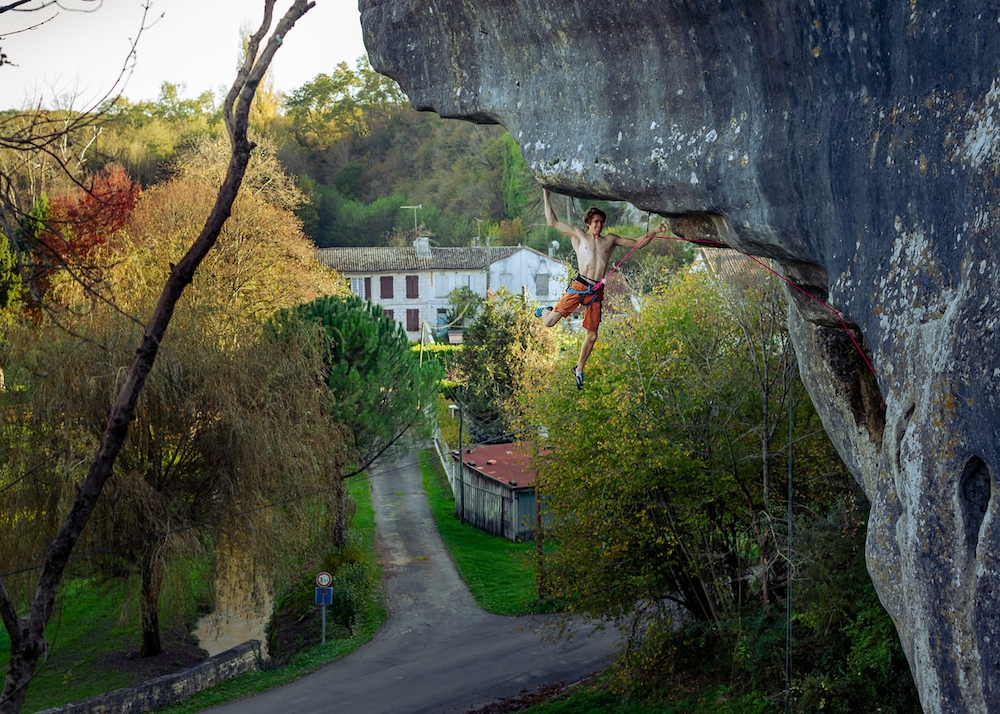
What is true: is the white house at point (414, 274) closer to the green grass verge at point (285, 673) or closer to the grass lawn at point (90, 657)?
the green grass verge at point (285, 673)

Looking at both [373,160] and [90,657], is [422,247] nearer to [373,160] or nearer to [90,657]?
[373,160]

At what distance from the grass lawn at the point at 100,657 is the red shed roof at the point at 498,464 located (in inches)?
316

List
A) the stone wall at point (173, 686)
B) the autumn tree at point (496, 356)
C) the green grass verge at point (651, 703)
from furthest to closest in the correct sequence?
the autumn tree at point (496, 356)
the stone wall at point (173, 686)
the green grass verge at point (651, 703)

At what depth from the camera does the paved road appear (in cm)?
2064

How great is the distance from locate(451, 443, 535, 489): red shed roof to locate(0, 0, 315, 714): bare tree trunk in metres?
25.1

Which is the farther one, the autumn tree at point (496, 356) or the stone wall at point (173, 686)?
the autumn tree at point (496, 356)

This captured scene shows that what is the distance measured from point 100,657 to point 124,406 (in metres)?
17.6

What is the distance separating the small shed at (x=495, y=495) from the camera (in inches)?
1300

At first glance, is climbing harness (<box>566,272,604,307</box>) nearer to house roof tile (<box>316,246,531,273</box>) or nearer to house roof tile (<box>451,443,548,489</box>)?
house roof tile (<box>451,443,548,489</box>)

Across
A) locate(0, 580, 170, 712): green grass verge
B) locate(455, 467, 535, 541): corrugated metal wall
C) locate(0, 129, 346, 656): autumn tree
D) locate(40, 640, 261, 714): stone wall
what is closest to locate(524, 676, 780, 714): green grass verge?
locate(0, 129, 346, 656): autumn tree

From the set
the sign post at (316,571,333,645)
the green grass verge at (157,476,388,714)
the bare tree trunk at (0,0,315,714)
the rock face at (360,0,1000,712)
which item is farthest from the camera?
the sign post at (316,571,333,645)

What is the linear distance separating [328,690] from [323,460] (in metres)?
4.90

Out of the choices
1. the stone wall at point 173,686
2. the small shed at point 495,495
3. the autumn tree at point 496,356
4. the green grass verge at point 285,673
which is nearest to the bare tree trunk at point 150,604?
the stone wall at point 173,686

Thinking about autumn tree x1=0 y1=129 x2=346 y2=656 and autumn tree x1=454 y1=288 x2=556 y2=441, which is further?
autumn tree x1=454 y1=288 x2=556 y2=441
